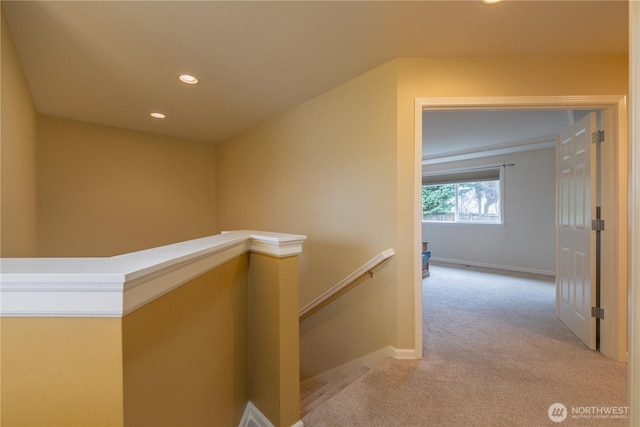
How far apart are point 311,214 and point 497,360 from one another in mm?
1976

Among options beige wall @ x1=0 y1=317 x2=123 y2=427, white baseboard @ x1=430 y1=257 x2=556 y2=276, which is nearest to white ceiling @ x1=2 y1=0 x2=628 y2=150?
beige wall @ x1=0 y1=317 x2=123 y2=427

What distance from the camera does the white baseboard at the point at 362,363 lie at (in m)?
2.05

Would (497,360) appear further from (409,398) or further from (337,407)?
(337,407)

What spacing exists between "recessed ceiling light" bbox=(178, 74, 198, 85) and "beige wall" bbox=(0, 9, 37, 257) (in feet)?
3.21

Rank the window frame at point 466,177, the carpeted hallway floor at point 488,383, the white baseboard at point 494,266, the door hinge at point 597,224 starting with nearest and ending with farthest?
the carpeted hallway floor at point 488,383, the door hinge at point 597,224, the white baseboard at point 494,266, the window frame at point 466,177

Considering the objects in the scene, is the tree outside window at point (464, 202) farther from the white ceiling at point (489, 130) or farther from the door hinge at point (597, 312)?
the door hinge at point (597, 312)

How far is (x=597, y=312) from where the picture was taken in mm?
2113

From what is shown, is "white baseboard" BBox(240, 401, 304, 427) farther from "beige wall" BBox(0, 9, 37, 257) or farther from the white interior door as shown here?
the white interior door

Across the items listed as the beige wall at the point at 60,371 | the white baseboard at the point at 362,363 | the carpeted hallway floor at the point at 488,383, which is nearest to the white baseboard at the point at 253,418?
the carpeted hallway floor at the point at 488,383

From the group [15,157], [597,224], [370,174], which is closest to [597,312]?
[597,224]

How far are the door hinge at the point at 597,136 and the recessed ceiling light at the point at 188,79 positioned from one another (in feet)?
10.8

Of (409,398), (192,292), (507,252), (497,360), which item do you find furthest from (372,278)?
(507,252)

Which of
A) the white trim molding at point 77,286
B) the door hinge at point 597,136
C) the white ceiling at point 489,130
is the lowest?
the white trim molding at point 77,286

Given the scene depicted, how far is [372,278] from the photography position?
7.36ft
